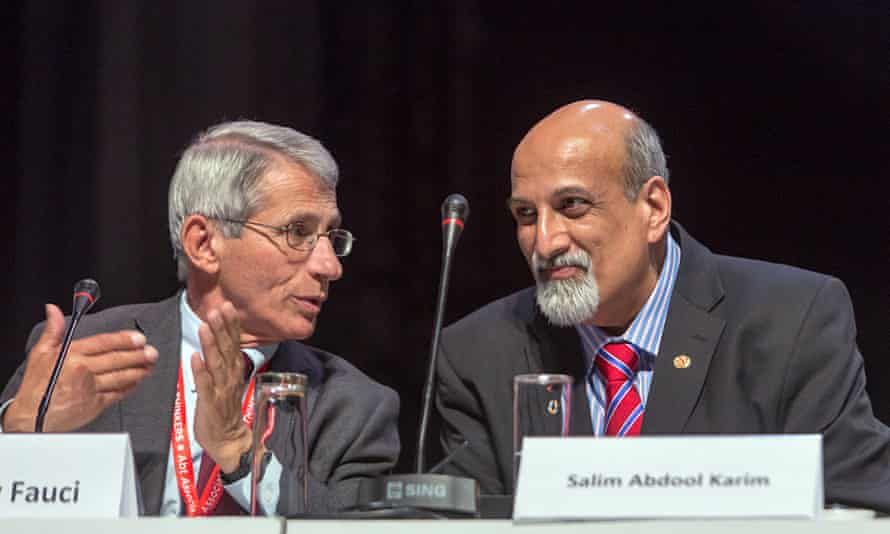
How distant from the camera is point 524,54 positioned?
11.5ft

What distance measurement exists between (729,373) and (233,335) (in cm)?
98

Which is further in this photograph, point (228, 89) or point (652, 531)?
point (228, 89)

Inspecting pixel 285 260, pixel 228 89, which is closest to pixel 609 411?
pixel 285 260

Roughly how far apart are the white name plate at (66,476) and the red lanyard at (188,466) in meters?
0.66

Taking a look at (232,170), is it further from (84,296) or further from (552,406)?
(552,406)

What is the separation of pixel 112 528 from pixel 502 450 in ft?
3.72

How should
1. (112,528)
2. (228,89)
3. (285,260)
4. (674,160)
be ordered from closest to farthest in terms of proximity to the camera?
1. (112,528)
2. (285,260)
3. (674,160)
4. (228,89)

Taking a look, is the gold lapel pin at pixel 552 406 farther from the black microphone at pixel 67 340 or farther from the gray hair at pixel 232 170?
the gray hair at pixel 232 170

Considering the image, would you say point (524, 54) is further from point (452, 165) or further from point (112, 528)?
point (112, 528)

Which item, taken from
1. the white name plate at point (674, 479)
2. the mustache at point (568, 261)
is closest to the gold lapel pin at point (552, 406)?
the white name plate at point (674, 479)

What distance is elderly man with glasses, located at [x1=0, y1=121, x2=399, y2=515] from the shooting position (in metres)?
2.22

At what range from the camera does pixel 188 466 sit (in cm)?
255

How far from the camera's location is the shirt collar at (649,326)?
2572mm

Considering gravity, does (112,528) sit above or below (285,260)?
below
